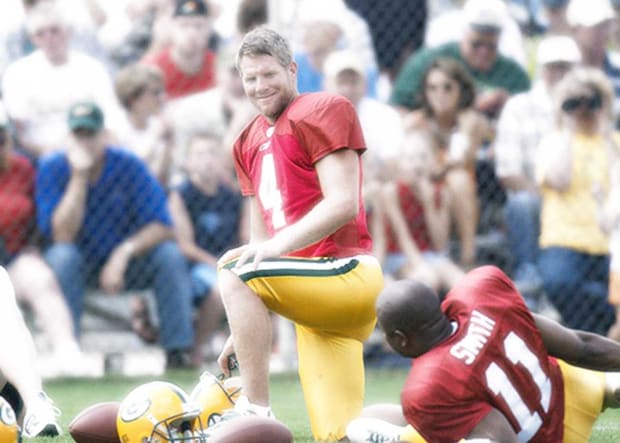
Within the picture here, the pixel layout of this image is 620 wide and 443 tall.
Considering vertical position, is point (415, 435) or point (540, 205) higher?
point (415, 435)

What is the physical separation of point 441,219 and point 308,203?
4.06m

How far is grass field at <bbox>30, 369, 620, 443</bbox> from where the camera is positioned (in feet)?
21.7

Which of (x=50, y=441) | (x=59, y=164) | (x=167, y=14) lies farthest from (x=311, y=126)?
(x=167, y=14)

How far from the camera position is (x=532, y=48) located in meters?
10.4

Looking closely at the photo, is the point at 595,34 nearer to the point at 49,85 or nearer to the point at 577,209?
the point at 577,209

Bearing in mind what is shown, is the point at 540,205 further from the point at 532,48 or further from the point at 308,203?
the point at 308,203

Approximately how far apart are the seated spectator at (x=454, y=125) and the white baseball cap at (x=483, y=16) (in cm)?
51

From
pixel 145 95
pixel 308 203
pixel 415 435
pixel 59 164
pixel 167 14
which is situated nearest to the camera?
pixel 415 435

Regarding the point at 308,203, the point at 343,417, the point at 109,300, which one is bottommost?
the point at 109,300

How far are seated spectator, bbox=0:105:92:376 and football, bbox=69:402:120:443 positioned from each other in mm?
4080

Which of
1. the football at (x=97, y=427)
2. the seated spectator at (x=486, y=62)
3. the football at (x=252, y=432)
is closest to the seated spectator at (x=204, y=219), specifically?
the seated spectator at (x=486, y=62)

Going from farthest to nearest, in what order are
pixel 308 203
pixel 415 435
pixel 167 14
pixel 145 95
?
pixel 167 14 → pixel 145 95 → pixel 308 203 → pixel 415 435

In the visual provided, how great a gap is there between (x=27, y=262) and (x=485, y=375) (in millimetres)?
4966

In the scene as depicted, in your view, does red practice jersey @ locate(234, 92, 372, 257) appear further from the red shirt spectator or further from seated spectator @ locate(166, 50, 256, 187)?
seated spectator @ locate(166, 50, 256, 187)
